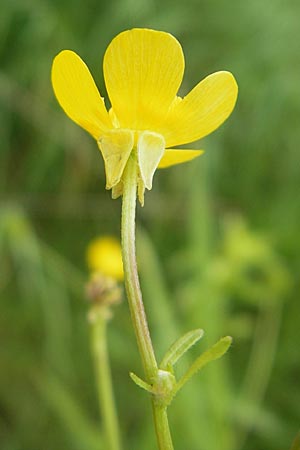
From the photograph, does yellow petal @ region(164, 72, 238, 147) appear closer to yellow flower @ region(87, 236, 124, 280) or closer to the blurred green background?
yellow flower @ region(87, 236, 124, 280)

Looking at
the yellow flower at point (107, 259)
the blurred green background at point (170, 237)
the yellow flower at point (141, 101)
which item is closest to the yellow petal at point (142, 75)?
the yellow flower at point (141, 101)

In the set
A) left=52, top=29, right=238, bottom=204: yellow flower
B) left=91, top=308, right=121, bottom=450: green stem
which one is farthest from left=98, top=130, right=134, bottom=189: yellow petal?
left=91, top=308, right=121, bottom=450: green stem

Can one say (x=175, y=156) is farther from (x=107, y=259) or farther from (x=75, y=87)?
(x=107, y=259)

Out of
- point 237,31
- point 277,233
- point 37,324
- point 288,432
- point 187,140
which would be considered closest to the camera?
point 187,140

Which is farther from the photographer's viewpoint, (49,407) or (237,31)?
(237,31)

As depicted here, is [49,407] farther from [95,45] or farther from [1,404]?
[95,45]

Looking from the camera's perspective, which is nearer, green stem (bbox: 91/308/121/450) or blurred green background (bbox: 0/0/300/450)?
green stem (bbox: 91/308/121/450)

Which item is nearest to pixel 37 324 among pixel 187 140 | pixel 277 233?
pixel 277 233
